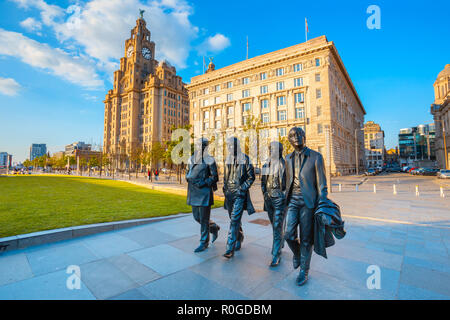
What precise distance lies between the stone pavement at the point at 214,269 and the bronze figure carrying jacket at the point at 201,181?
3.55 ft

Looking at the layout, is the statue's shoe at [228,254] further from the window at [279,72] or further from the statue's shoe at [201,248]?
the window at [279,72]

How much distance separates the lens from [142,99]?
87.4 metres

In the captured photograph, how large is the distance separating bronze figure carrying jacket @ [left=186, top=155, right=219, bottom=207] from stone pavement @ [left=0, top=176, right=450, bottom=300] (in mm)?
1082

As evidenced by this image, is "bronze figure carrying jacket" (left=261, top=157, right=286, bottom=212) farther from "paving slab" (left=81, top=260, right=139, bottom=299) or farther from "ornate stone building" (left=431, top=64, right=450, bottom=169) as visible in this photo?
"ornate stone building" (left=431, top=64, right=450, bottom=169)

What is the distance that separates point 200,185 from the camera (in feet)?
15.0

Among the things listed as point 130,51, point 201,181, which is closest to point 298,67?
point 201,181

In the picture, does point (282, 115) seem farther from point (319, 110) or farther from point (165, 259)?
point (165, 259)

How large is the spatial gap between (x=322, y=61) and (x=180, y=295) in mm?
48861

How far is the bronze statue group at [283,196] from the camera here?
10.1 ft

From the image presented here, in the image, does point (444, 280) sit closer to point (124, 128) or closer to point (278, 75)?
point (278, 75)

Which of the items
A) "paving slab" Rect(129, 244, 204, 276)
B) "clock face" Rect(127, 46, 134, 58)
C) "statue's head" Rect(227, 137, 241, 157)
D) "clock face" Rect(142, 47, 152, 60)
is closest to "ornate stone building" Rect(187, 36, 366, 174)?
"statue's head" Rect(227, 137, 241, 157)

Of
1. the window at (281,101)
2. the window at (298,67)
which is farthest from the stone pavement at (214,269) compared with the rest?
the window at (298,67)

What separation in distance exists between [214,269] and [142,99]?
3699 inches
